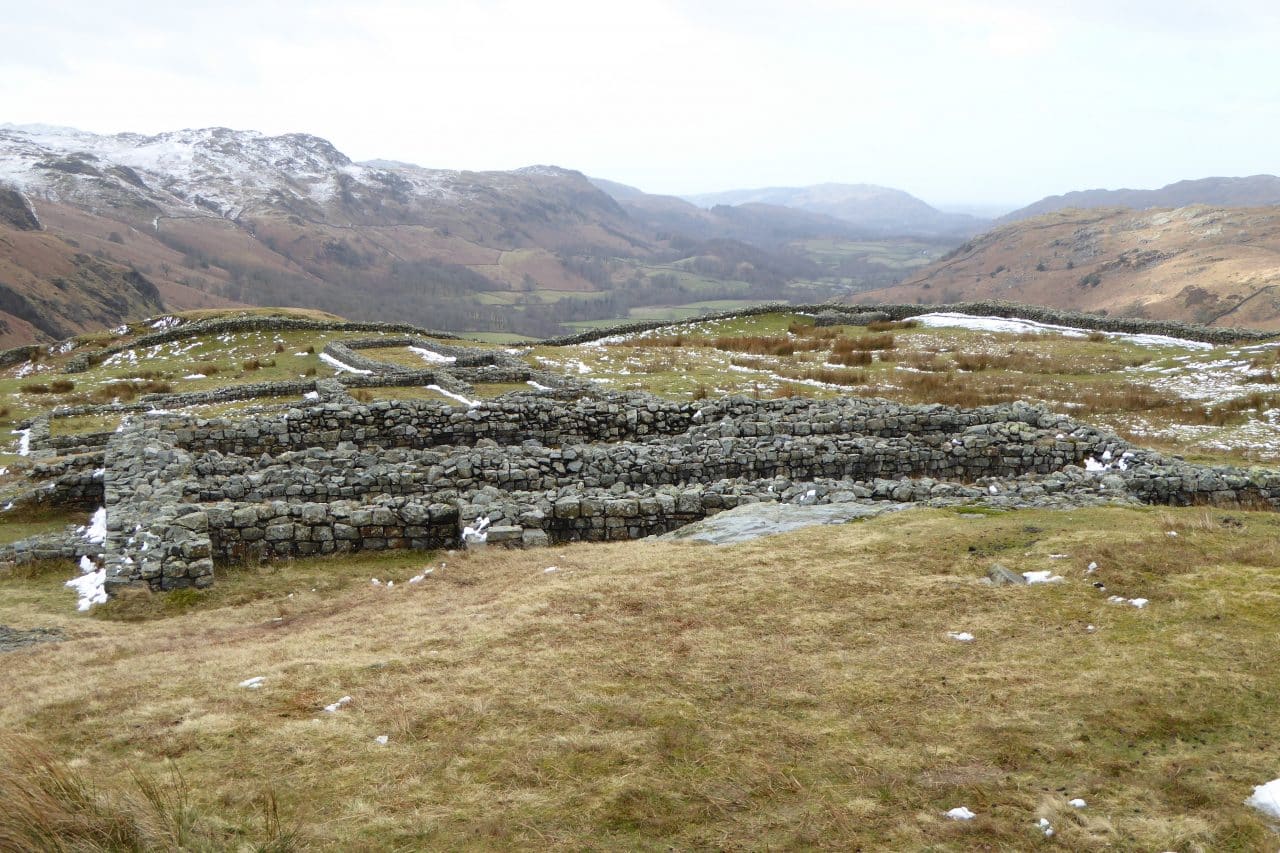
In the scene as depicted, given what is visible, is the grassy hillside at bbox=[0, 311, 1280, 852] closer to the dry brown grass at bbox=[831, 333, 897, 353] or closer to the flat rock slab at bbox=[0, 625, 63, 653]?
the flat rock slab at bbox=[0, 625, 63, 653]

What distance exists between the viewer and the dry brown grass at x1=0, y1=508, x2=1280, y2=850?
200 inches

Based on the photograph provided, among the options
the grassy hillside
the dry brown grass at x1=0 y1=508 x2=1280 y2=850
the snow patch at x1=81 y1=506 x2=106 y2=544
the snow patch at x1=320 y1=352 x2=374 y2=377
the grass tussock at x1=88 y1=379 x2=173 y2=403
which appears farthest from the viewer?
the snow patch at x1=320 y1=352 x2=374 y2=377

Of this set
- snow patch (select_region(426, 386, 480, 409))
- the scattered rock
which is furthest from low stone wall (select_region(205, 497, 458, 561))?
snow patch (select_region(426, 386, 480, 409))

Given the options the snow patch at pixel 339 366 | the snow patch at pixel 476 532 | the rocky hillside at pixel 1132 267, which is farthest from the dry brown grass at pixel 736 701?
the rocky hillside at pixel 1132 267

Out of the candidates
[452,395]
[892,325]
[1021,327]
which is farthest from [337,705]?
[1021,327]

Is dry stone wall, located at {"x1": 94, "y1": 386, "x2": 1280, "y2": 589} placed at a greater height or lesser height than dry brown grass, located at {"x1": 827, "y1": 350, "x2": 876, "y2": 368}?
lesser

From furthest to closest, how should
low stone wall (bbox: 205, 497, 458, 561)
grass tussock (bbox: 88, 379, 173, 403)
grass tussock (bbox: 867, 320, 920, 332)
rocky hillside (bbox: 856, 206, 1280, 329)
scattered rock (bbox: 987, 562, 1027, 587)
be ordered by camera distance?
rocky hillside (bbox: 856, 206, 1280, 329), grass tussock (bbox: 867, 320, 920, 332), grass tussock (bbox: 88, 379, 173, 403), low stone wall (bbox: 205, 497, 458, 561), scattered rock (bbox: 987, 562, 1027, 587)

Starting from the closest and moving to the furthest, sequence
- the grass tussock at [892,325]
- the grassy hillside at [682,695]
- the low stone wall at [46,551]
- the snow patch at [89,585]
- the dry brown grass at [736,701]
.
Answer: the grassy hillside at [682,695]
the dry brown grass at [736,701]
the snow patch at [89,585]
the low stone wall at [46,551]
the grass tussock at [892,325]

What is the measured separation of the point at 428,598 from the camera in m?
10.4

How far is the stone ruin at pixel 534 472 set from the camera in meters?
12.7

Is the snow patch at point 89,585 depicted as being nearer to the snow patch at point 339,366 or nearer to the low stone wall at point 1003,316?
the snow patch at point 339,366

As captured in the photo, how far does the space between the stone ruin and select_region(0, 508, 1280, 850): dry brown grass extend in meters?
2.23

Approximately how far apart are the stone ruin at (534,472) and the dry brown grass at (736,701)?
2235mm

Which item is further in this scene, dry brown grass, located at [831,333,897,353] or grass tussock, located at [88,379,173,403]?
dry brown grass, located at [831,333,897,353]
